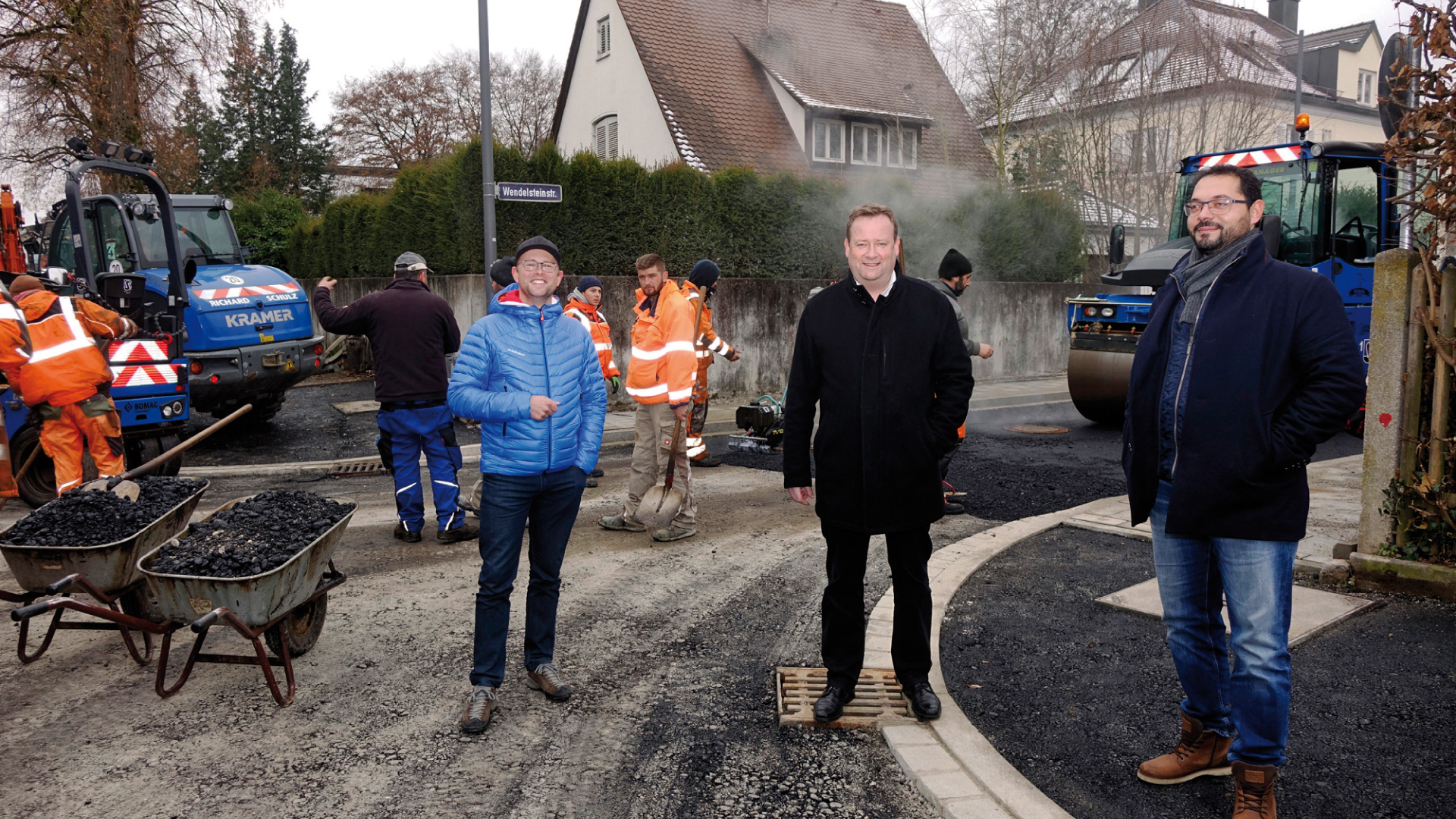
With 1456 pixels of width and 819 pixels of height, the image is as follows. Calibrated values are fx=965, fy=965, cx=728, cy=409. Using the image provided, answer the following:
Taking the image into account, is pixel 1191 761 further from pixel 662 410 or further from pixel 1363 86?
pixel 1363 86

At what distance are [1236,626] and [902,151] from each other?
20379 mm

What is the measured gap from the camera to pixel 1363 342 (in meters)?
10.6

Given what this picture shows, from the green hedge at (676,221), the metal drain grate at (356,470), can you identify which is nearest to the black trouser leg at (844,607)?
the metal drain grate at (356,470)

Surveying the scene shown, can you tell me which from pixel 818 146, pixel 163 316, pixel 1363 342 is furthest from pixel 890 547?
pixel 818 146

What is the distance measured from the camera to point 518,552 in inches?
156

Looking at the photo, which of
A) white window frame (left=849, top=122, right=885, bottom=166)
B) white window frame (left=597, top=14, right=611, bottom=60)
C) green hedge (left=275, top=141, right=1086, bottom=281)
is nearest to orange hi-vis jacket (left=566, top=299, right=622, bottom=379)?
green hedge (left=275, top=141, right=1086, bottom=281)

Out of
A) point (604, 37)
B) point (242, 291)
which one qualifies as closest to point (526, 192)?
point (242, 291)

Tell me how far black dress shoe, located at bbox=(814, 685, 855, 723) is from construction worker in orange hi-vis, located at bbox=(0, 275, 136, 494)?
547 centimetres

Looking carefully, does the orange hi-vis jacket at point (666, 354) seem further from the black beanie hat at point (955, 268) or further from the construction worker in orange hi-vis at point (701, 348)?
the black beanie hat at point (955, 268)

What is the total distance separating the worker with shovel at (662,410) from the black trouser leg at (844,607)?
299 cm

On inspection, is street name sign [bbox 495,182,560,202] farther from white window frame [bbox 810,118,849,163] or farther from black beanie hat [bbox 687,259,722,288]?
white window frame [bbox 810,118,849,163]

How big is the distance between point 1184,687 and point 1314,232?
9418 millimetres

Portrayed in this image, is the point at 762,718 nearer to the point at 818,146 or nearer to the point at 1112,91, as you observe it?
the point at 1112,91

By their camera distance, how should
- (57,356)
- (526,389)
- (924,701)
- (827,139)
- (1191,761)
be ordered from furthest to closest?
(827,139) < (57,356) < (526,389) < (924,701) < (1191,761)
